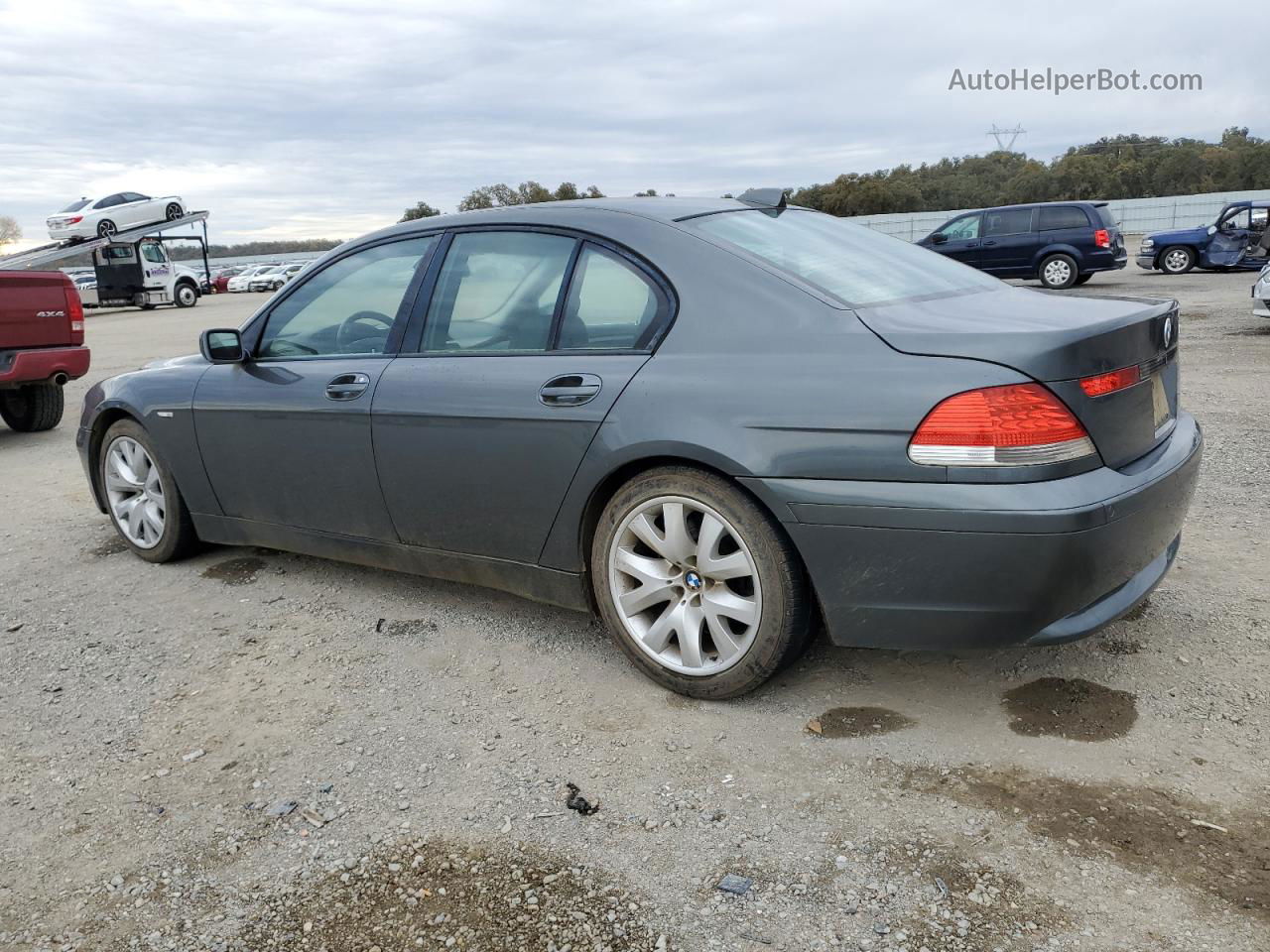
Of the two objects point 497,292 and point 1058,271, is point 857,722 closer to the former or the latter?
point 497,292

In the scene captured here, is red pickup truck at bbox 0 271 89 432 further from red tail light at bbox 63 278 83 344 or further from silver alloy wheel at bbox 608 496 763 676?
silver alloy wheel at bbox 608 496 763 676

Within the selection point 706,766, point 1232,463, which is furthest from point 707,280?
point 1232,463

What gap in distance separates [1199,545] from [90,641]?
4.46 m

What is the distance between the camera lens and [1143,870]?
224 centimetres

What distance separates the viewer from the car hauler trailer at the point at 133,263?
1180 inches

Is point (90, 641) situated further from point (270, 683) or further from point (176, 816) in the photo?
point (176, 816)

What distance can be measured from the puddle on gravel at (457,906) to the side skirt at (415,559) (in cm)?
107

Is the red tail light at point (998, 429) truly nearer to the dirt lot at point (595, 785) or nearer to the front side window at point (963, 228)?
the dirt lot at point (595, 785)

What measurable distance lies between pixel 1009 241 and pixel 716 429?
59.1 feet

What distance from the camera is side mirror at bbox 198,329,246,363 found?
13.8 ft

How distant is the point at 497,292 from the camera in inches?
139

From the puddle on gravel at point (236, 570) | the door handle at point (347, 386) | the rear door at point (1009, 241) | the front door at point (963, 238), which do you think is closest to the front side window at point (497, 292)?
the door handle at point (347, 386)

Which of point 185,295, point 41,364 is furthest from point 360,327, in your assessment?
point 185,295

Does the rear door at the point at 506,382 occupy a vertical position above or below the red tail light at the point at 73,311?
below
